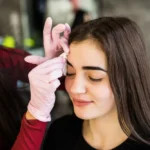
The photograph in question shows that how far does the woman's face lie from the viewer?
2.14ft

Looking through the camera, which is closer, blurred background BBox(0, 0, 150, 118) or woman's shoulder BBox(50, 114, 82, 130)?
woman's shoulder BBox(50, 114, 82, 130)

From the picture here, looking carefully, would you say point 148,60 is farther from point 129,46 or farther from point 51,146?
point 51,146

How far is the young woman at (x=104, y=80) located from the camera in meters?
0.65

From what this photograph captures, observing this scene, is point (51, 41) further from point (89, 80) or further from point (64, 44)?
point (89, 80)

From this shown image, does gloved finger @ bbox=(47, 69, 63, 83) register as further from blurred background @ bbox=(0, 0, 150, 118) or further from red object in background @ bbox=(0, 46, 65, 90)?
blurred background @ bbox=(0, 0, 150, 118)

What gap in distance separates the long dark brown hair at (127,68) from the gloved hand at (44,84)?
0.28 feet

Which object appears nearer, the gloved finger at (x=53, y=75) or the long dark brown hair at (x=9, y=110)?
the gloved finger at (x=53, y=75)

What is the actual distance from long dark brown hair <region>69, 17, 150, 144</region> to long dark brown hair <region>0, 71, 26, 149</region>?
0.27 metres

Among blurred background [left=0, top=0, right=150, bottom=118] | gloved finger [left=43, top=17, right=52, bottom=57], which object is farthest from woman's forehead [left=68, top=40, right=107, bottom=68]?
blurred background [left=0, top=0, right=150, bottom=118]

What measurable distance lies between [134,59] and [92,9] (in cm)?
221

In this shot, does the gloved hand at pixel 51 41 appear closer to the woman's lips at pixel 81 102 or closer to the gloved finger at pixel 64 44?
the gloved finger at pixel 64 44

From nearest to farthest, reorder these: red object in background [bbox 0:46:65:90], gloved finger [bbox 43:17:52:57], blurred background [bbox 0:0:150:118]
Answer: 1. gloved finger [bbox 43:17:52:57]
2. red object in background [bbox 0:46:65:90]
3. blurred background [bbox 0:0:150:118]

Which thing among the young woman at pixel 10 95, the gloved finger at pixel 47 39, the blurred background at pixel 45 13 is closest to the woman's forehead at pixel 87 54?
the gloved finger at pixel 47 39

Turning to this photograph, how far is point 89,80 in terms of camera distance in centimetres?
67
